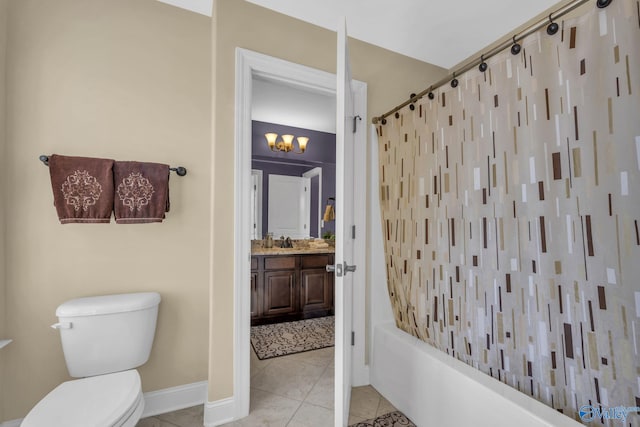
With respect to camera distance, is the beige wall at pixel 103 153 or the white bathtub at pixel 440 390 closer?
the white bathtub at pixel 440 390

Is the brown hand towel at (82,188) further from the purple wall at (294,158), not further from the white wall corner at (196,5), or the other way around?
the purple wall at (294,158)

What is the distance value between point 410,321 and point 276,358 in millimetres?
1216

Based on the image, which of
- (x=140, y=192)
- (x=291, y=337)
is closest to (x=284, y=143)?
(x=140, y=192)

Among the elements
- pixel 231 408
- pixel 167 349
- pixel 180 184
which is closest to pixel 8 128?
pixel 180 184

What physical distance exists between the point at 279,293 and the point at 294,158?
1.66m

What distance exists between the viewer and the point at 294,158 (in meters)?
3.54

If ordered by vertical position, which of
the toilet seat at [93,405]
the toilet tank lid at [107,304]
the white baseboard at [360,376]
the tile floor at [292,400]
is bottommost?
the tile floor at [292,400]

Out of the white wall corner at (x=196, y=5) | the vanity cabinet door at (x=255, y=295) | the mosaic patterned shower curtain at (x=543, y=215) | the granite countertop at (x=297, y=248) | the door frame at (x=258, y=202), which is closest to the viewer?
the mosaic patterned shower curtain at (x=543, y=215)

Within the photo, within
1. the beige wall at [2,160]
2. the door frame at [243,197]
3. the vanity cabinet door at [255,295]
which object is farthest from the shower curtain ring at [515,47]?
the vanity cabinet door at [255,295]

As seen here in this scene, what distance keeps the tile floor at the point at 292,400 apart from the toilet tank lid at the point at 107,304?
27.6 inches

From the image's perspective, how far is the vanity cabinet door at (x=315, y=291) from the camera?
3.23 m

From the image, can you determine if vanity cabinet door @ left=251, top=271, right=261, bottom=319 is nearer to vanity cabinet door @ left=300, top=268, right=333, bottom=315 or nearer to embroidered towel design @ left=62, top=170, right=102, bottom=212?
vanity cabinet door @ left=300, top=268, right=333, bottom=315

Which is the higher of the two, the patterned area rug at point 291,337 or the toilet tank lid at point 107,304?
the toilet tank lid at point 107,304

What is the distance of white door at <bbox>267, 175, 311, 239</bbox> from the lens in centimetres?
363
